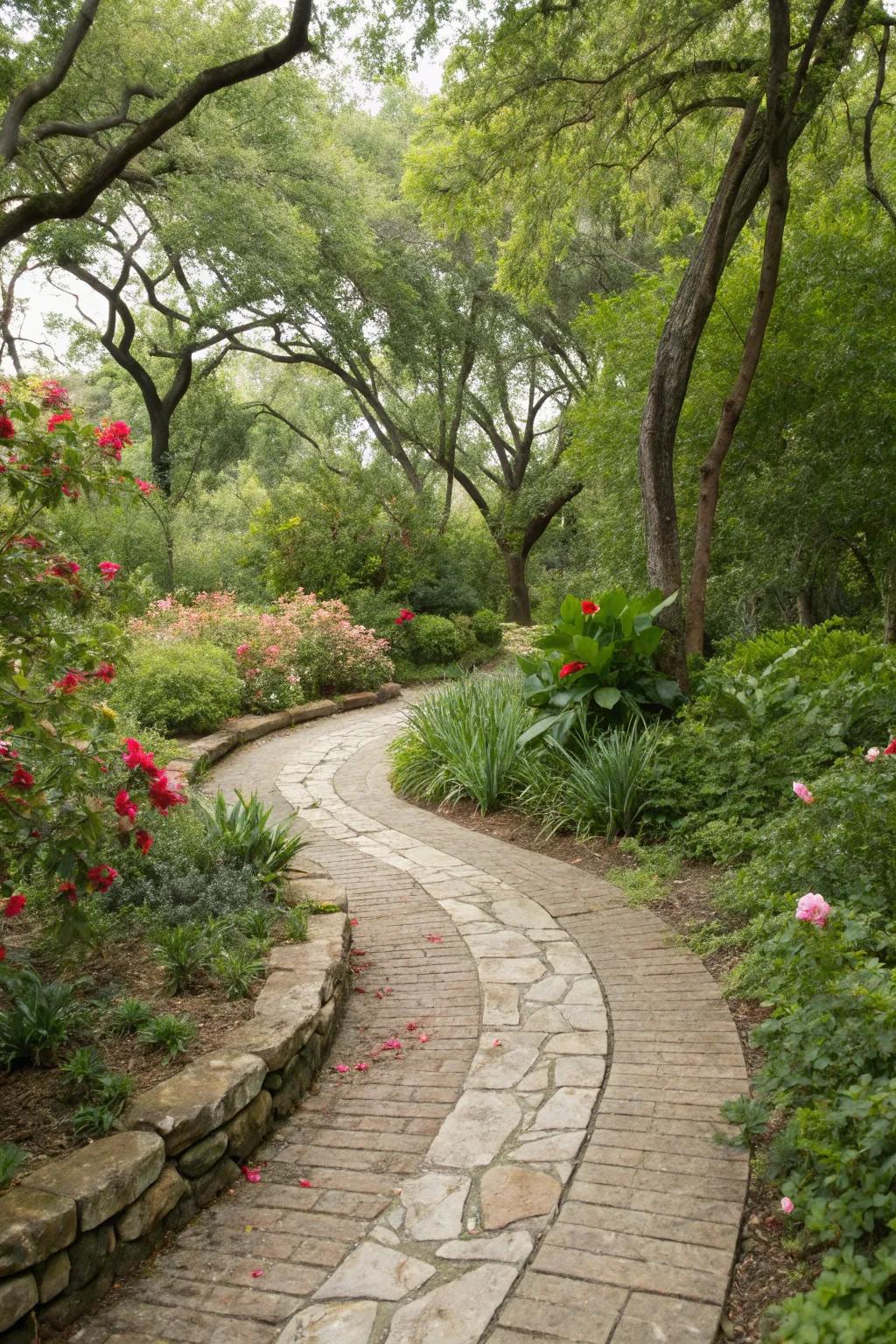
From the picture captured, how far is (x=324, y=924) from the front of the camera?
12.8 feet

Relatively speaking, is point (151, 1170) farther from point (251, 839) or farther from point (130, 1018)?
point (251, 839)

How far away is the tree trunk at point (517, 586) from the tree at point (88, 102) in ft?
28.3

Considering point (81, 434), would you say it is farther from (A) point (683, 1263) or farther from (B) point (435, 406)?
(B) point (435, 406)

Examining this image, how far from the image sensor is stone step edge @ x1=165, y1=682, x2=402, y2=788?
7062 mm

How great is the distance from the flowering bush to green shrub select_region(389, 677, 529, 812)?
3.53 meters

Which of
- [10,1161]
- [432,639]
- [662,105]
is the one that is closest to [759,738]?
[10,1161]

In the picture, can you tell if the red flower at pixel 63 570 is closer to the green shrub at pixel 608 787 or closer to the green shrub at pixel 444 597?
the green shrub at pixel 608 787

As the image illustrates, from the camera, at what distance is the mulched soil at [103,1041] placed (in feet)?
8.24

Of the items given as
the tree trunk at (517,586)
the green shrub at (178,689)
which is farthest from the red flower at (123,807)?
the tree trunk at (517,586)

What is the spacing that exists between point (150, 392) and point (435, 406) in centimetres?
529

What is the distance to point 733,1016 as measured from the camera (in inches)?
130

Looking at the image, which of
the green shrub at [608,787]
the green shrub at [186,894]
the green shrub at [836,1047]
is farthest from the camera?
the green shrub at [608,787]

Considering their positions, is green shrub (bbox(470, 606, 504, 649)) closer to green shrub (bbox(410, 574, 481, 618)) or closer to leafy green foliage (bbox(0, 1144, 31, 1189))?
green shrub (bbox(410, 574, 481, 618))

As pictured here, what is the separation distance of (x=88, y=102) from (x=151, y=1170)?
1356 centimetres
